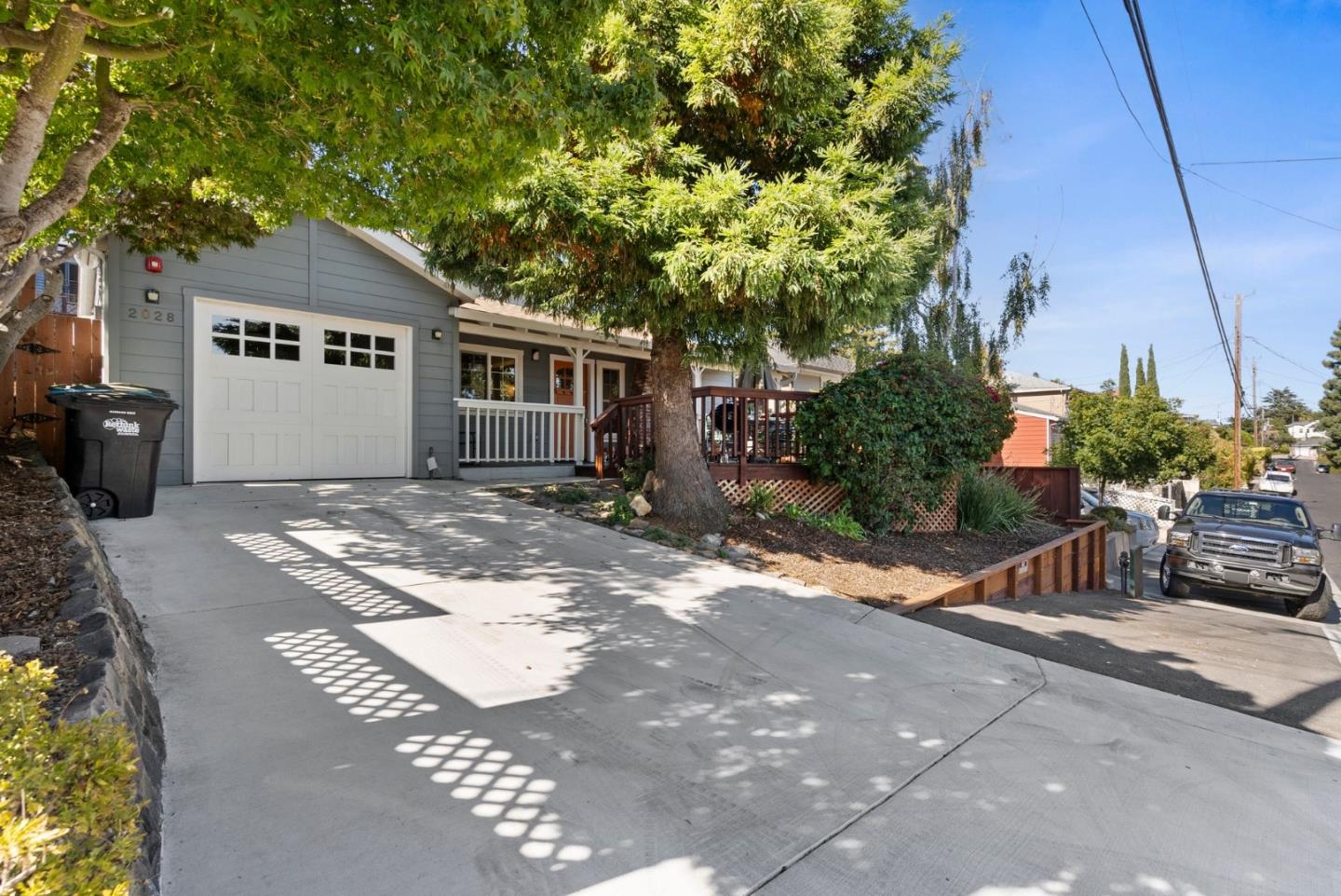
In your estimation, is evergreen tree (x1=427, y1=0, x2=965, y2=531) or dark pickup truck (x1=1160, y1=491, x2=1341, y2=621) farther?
dark pickup truck (x1=1160, y1=491, x2=1341, y2=621)

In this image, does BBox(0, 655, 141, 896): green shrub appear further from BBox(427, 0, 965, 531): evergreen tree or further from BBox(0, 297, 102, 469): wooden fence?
BBox(0, 297, 102, 469): wooden fence

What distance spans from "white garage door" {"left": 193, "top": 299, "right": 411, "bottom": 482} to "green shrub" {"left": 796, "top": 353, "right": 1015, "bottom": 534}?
5766 millimetres

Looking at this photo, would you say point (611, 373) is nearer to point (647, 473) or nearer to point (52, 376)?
point (647, 473)

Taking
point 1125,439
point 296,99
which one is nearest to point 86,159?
point 296,99

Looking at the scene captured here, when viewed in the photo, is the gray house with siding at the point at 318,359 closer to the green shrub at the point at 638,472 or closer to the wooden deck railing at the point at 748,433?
the green shrub at the point at 638,472

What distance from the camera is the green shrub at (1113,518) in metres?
13.2

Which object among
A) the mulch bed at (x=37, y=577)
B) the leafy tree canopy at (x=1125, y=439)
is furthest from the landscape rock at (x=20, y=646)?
the leafy tree canopy at (x=1125, y=439)

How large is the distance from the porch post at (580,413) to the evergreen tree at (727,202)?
4224 millimetres

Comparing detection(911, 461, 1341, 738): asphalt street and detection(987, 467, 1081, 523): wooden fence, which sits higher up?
detection(987, 467, 1081, 523): wooden fence

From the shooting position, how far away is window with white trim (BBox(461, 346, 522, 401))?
1157cm

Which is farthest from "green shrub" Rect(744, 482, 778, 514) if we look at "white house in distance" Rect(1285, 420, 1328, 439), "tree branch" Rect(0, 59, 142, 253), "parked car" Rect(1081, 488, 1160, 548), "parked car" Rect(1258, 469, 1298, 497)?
"white house in distance" Rect(1285, 420, 1328, 439)

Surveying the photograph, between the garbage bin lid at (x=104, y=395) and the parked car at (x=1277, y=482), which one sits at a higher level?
the garbage bin lid at (x=104, y=395)

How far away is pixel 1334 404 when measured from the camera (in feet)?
181

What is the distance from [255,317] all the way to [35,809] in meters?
8.35
